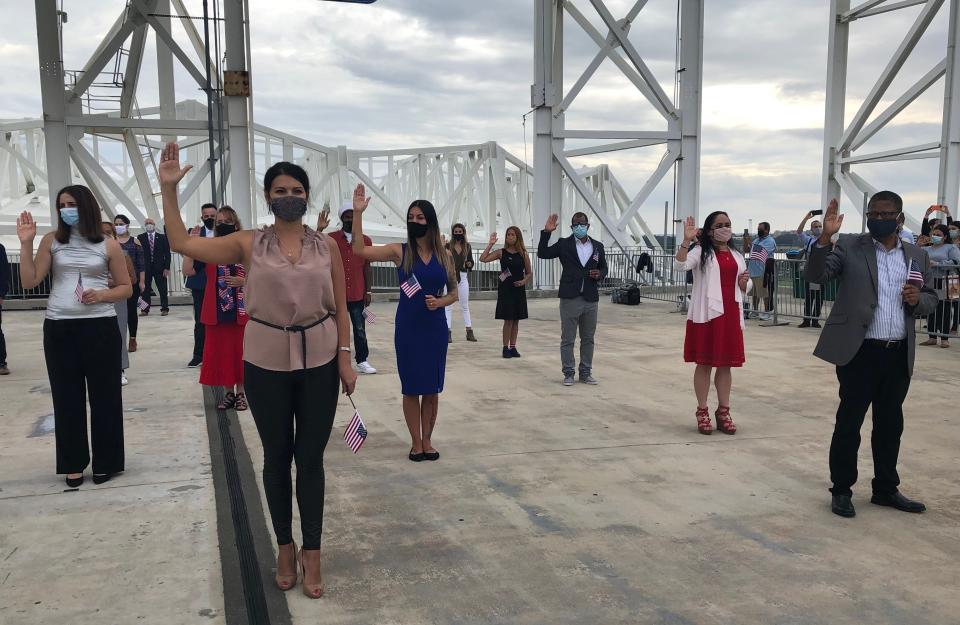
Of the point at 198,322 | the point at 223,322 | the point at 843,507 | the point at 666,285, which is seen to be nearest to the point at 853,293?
the point at 843,507

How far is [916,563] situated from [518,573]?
2.02 metres

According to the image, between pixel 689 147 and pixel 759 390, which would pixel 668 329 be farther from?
pixel 689 147

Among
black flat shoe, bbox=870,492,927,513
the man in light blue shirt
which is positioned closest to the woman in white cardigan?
black flat shoe, bbox=870,492,927,513

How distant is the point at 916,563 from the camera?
3859mm

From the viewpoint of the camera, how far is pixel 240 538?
165 inches

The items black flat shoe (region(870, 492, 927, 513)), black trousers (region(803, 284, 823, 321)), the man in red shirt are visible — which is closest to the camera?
black flat shoe (region(870, 492, 927, 513))

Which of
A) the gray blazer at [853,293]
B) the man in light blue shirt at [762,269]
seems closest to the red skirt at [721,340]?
the gray blazer at [853,293]

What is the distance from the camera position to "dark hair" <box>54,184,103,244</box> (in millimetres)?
4906

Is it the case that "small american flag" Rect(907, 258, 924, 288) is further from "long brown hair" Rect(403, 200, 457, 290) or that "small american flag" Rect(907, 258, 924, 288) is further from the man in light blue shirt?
the man in light blue shirt

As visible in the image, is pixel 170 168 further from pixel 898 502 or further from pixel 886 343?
pixel 898 502

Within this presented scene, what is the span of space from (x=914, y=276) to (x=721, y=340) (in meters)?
1.92

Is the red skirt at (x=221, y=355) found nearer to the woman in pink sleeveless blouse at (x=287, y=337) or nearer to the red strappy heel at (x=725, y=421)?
the woman in pink sleeveless blouse at (x=287, y=337)

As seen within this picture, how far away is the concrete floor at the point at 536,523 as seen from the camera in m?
3.43

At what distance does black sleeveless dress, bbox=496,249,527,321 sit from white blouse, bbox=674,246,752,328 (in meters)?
4.13
